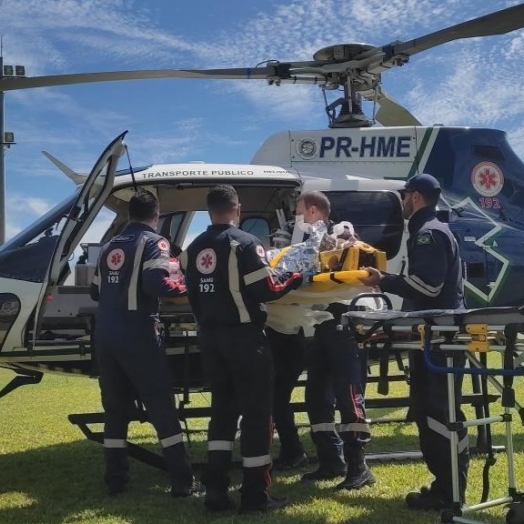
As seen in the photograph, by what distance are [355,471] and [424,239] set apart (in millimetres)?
1745

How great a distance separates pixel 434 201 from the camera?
161 inches

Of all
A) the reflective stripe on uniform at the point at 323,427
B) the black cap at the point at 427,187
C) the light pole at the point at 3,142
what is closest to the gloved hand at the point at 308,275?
the black cap at the point at 427,187

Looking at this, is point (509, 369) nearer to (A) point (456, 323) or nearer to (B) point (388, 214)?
(A) point (456, 323)

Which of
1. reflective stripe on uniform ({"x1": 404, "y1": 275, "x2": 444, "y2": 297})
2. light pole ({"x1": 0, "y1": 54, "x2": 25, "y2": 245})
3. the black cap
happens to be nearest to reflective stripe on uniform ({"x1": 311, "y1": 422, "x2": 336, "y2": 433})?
reflective stripe on uniform ({"x1": 404, "y1": 275, "x2": 444, "y2": 297})

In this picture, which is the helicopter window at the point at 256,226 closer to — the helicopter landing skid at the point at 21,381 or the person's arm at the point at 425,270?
the helicopter landing skid at the point at 21,381

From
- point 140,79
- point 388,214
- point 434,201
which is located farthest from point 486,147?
Answer: point 140,79

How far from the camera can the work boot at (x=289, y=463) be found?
5297mm

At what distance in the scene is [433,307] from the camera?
13.0 feet

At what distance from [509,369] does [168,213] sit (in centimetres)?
530

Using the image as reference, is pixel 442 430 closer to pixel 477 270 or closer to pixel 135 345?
pixel 135 345

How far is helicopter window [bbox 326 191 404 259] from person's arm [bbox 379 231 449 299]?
6.58 ft

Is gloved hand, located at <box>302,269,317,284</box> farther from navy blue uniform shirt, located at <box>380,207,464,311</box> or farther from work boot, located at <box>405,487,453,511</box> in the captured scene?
work boot, located at <box>405,487,453,511</box>

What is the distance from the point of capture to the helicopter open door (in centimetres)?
494

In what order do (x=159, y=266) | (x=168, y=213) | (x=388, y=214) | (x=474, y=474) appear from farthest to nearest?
(x=168, y=213) < (x=388, y=214) < (x=474, y=474) < (x=159, y=266)
